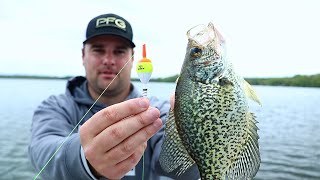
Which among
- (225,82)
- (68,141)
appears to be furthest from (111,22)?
(225,82)

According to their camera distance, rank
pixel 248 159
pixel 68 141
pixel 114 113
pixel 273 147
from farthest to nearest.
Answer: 1. pixel 273 147
2. pixel 68 141
3. pixel 248 159
4. pixel 114 113

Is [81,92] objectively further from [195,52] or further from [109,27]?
[195,52]

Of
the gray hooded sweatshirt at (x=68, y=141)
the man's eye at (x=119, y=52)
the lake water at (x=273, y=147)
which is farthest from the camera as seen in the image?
the lake water at (x=273, y=147)

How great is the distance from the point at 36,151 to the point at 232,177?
2.16 meters

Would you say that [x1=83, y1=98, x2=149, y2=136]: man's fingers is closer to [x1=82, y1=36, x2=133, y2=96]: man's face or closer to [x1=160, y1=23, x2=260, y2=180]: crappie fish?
[x1=160, y1=23, x2=260, y2=180]: crappie fish

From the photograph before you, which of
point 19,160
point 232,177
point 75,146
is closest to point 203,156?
point 232,177

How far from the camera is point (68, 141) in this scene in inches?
116

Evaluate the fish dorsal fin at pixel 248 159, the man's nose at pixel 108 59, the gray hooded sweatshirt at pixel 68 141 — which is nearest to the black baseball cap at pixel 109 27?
the man's nose at pixel 108 59

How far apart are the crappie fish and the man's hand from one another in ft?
0.61

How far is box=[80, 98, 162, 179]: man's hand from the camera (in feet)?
7.05

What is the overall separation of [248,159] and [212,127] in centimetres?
33

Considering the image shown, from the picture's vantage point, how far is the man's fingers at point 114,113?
213 cm

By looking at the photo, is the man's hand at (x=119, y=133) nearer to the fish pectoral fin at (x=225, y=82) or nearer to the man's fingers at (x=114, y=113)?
the man's fingers at (x=114, y=113)

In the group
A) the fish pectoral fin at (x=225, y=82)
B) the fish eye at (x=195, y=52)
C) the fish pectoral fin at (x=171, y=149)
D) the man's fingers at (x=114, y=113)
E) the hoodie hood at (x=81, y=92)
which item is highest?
the fish eye at (x=195, y=52)
